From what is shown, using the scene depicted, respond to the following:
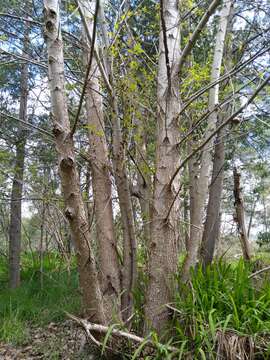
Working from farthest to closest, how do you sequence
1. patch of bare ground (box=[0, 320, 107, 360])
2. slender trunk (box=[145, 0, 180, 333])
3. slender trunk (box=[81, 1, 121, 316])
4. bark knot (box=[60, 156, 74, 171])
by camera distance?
patch of bare ground (box=[0, 320, 107, 360]) < slender trunk (box=[81, 1, 121, 316]) < slender trunk (box=[145, 0, 180, 333]) < bark knot (box=[60, 156, 74, 171])

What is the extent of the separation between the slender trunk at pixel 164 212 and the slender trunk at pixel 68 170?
1.26 feet

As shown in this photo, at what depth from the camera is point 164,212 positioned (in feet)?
6.79

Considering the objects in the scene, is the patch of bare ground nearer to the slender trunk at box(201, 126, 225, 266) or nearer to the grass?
the grass

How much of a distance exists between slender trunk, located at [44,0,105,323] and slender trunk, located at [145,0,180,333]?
1.26ft

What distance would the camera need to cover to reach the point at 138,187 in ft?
9.73

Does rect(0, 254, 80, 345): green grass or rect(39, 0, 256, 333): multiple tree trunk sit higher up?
rect(39, 0, 256, 333): multiple tree trunk

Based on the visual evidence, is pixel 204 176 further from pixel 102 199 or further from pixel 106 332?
pixel 106 332

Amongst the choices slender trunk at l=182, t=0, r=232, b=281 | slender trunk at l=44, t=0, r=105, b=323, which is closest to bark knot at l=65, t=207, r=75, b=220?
slender trunk at l=44, t=0, r=105, b=323

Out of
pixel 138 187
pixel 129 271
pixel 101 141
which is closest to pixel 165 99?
pixel 101 141

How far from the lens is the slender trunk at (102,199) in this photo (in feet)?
7.15

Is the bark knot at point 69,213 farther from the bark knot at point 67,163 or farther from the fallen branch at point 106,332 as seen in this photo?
Answer: the fallen branch at point 106,332

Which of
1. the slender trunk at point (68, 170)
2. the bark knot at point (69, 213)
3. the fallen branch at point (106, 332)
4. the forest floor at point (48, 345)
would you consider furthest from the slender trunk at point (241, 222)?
the bark knot at point (69, 213)

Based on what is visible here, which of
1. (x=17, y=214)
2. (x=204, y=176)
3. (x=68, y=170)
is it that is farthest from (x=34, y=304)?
(x=68, y=170)

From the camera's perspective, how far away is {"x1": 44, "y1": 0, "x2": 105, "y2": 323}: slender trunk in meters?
1.66
